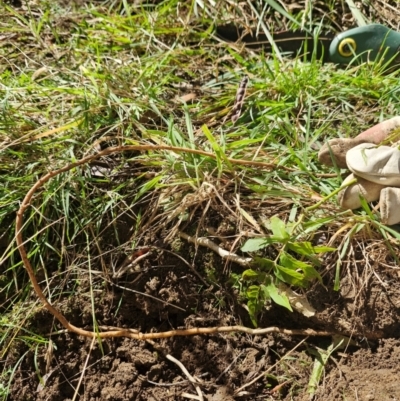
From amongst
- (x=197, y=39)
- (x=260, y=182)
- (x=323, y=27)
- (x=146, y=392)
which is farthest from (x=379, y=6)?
(x=146, y=392)

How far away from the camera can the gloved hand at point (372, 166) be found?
1991 mm

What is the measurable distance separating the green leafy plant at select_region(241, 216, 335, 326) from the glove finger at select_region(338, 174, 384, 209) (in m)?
0.19

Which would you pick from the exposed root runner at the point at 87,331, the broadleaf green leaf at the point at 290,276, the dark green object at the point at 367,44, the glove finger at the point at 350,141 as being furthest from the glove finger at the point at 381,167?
the dark green object at the point at 367,44

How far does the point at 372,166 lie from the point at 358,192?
10cm

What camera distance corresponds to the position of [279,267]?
1.94 meters

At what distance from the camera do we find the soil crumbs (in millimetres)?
1945

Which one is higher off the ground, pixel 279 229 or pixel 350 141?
pixel 350 141

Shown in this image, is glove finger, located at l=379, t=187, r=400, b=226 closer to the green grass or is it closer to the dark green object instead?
the green grass

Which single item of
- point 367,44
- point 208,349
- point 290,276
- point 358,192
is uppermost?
point 367,44

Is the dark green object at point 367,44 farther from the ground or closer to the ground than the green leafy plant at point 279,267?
farther from the ground

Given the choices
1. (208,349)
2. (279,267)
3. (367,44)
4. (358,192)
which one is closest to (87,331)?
(208,349)

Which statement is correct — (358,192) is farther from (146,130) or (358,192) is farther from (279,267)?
(146,130)

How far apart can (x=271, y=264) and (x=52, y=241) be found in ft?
2.55

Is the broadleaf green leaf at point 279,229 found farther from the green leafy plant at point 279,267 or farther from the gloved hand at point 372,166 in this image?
the gloved hand at point 372,166
